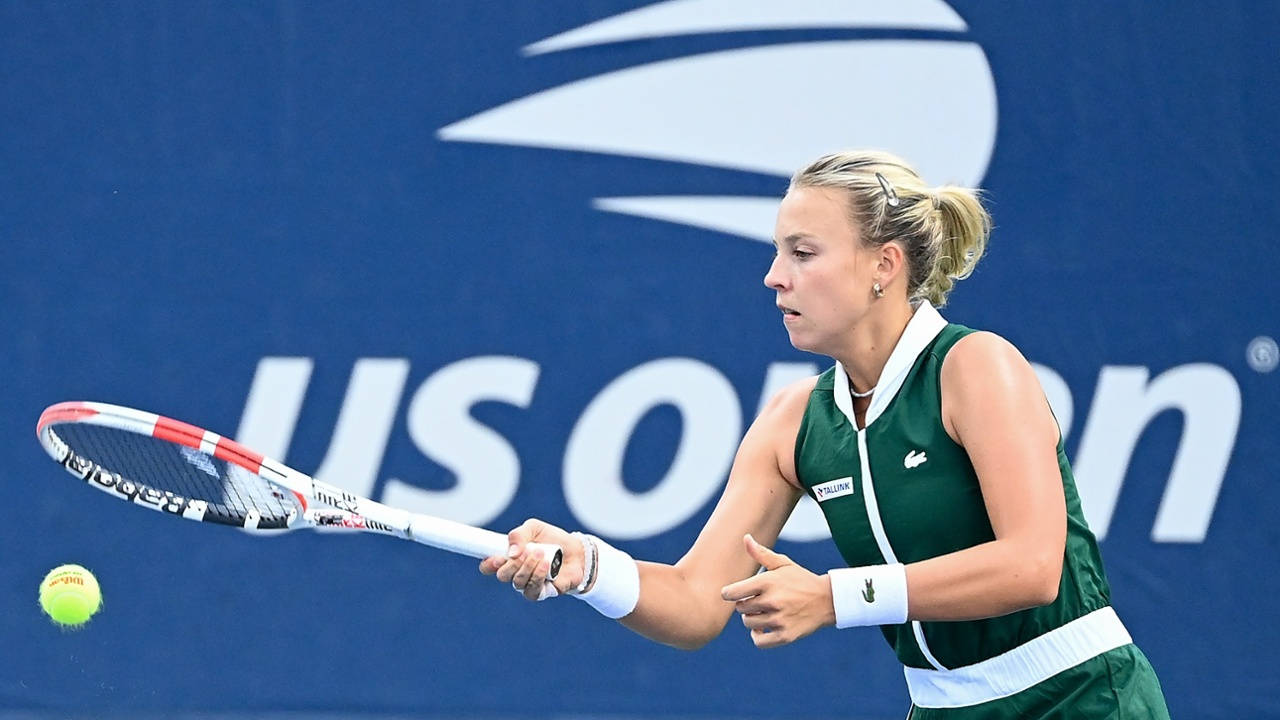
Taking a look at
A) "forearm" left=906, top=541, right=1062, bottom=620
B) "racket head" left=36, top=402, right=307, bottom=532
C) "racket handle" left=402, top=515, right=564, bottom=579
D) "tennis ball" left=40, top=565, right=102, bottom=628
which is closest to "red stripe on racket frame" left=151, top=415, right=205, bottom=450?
"racket head" left=36, top=402, right=307, bottom=532

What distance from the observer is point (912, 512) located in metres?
2.61

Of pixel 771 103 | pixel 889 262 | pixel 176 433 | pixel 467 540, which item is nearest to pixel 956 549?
pixel 889 262

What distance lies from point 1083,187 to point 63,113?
322cm

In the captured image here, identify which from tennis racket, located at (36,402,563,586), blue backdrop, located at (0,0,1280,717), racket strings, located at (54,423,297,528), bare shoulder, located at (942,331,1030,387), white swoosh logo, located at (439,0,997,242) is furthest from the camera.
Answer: white swoosh logo, located at (439,0,997,242)

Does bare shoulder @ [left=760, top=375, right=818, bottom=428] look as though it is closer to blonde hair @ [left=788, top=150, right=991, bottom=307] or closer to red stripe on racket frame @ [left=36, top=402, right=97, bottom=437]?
blonde hair @ [left=788, top=150, right=991, bottom=307]

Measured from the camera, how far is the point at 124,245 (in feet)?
16.3

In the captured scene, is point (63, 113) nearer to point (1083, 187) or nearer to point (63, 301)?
point (63, 301)

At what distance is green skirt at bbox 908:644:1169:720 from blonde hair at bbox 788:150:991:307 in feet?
2.23

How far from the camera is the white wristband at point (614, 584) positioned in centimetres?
273

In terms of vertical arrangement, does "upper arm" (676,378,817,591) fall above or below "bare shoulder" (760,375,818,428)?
below

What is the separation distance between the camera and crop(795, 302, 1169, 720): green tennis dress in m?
2.58

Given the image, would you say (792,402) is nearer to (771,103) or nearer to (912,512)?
(912,512)

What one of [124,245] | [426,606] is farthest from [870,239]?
[124,245]

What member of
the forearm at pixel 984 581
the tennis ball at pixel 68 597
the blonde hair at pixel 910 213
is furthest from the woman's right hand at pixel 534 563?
the tennis ball at pixel 68 597
